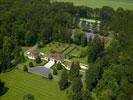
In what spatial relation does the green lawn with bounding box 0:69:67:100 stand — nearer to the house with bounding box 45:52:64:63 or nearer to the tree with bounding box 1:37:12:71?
the tree with bounding box 1:37:12:71

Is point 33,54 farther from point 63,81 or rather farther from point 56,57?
point 63,81

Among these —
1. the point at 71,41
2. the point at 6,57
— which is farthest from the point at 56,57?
the point at 71,41

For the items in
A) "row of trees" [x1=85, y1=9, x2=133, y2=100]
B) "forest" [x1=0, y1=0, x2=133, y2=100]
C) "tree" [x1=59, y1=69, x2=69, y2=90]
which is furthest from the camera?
"tree" [x1=59, y1=69, x2=69, y2=90]

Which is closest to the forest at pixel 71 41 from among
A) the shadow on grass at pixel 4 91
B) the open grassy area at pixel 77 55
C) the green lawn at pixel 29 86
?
the shadow on grass at pixel 4 91

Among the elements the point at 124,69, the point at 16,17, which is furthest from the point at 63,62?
the point at 16,17

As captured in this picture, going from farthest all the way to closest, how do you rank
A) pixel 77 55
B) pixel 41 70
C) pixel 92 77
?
pixel 77 55, pixel 41 70, pixel 92 77

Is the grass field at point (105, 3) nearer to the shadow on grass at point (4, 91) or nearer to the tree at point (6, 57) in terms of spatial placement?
the tree at point (6, 57)

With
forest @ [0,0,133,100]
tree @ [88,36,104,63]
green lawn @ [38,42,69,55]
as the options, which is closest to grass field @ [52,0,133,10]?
forest @ [0,0,133,100]
